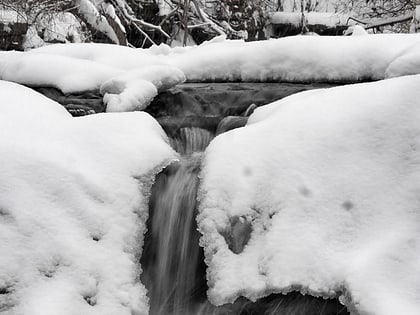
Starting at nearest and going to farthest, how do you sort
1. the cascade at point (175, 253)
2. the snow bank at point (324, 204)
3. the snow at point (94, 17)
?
the snow bank at point (324, 204) < the cascade at point (175, 253) < the snow at point (94, 17)

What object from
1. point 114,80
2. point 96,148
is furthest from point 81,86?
point 96,148

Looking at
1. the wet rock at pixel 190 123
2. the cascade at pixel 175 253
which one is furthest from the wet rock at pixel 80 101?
the cascade at pixel 175 253

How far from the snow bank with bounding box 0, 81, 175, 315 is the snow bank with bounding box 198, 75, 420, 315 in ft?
1.08

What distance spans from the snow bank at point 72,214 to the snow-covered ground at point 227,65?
36.9 inches

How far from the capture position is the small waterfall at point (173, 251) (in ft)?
7.79

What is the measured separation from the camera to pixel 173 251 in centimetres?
244

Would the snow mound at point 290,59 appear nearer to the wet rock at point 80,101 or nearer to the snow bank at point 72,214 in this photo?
the wet rock at point 80,101

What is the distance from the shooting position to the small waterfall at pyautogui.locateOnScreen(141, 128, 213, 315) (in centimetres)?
238

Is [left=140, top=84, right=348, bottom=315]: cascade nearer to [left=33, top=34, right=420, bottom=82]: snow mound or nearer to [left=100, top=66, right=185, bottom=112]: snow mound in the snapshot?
[left=100, top=66, right=185, bottom=112]: snow mound

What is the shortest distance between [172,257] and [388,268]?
3.36 feet

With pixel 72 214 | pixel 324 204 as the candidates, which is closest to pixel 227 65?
pixel 324 204

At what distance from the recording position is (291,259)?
1.97m

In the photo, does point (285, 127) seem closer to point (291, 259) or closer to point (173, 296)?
point (291, 259)

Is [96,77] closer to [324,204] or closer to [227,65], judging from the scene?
[227,65]
